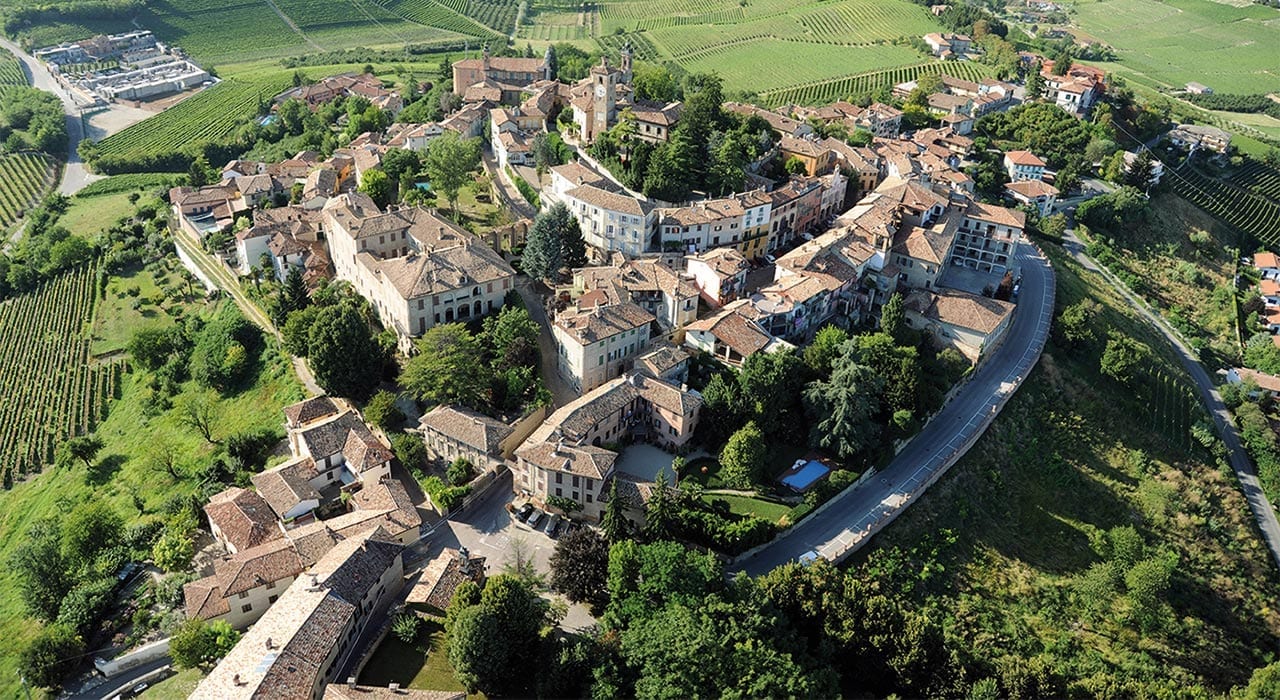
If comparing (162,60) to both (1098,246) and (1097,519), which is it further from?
(1097,519)

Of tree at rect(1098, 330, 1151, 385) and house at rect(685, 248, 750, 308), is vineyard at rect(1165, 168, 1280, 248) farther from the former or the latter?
house at rect(685, 248, 750, 308)

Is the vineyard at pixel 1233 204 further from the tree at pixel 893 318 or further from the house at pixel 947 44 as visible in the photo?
the tree at pixel 893 318

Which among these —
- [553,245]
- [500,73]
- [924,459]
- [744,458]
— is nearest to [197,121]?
[500,73]

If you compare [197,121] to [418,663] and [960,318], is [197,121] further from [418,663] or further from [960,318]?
[960,318]

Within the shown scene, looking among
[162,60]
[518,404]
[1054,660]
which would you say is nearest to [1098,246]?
[1054,660]

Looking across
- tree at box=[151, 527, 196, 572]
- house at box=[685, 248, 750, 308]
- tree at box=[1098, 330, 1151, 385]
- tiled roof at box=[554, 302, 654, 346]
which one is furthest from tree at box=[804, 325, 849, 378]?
tree at box=[151, 527, 196, 572]

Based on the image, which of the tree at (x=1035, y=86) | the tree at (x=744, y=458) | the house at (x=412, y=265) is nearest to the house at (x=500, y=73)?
the house at (x=412, y=265)
